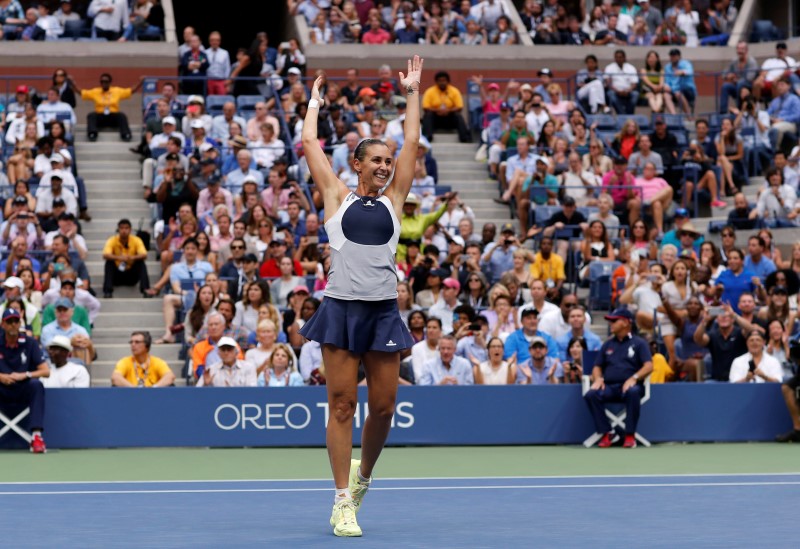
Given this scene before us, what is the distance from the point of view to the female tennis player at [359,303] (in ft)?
25.5

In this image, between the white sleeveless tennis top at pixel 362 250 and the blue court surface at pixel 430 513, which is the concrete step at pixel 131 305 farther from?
the white sleeveless tennis top at pixel 362 250

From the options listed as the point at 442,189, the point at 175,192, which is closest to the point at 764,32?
the point at 442,189

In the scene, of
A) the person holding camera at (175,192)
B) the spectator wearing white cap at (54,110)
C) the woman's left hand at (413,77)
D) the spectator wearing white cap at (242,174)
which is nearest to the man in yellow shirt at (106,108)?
the spectator wearing white cap at (54,110)

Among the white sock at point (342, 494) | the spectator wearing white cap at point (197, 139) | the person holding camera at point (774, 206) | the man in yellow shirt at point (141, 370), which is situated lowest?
the man in yellow shirt at point (141, 370)

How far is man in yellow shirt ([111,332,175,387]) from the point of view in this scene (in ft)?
50.3

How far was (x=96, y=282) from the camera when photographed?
19.1m

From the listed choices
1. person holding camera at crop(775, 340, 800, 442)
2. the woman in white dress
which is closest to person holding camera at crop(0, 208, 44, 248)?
the woman in white dress

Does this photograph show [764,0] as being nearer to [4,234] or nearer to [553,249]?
[553,249]

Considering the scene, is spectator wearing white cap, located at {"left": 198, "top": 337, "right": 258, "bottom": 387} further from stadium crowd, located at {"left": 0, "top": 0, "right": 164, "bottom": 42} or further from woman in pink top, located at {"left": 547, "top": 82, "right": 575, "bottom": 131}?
stadium crowd, located at {"left": 0, "top": 0, "right": 164, "bottom": 42}

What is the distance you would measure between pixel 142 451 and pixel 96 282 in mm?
5182

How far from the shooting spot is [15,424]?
14359mm

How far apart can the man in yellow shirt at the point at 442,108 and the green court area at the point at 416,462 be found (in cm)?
942

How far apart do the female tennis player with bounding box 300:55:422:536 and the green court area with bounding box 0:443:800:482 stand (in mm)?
3829

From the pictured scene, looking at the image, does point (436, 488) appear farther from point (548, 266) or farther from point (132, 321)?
point (132, 321)
